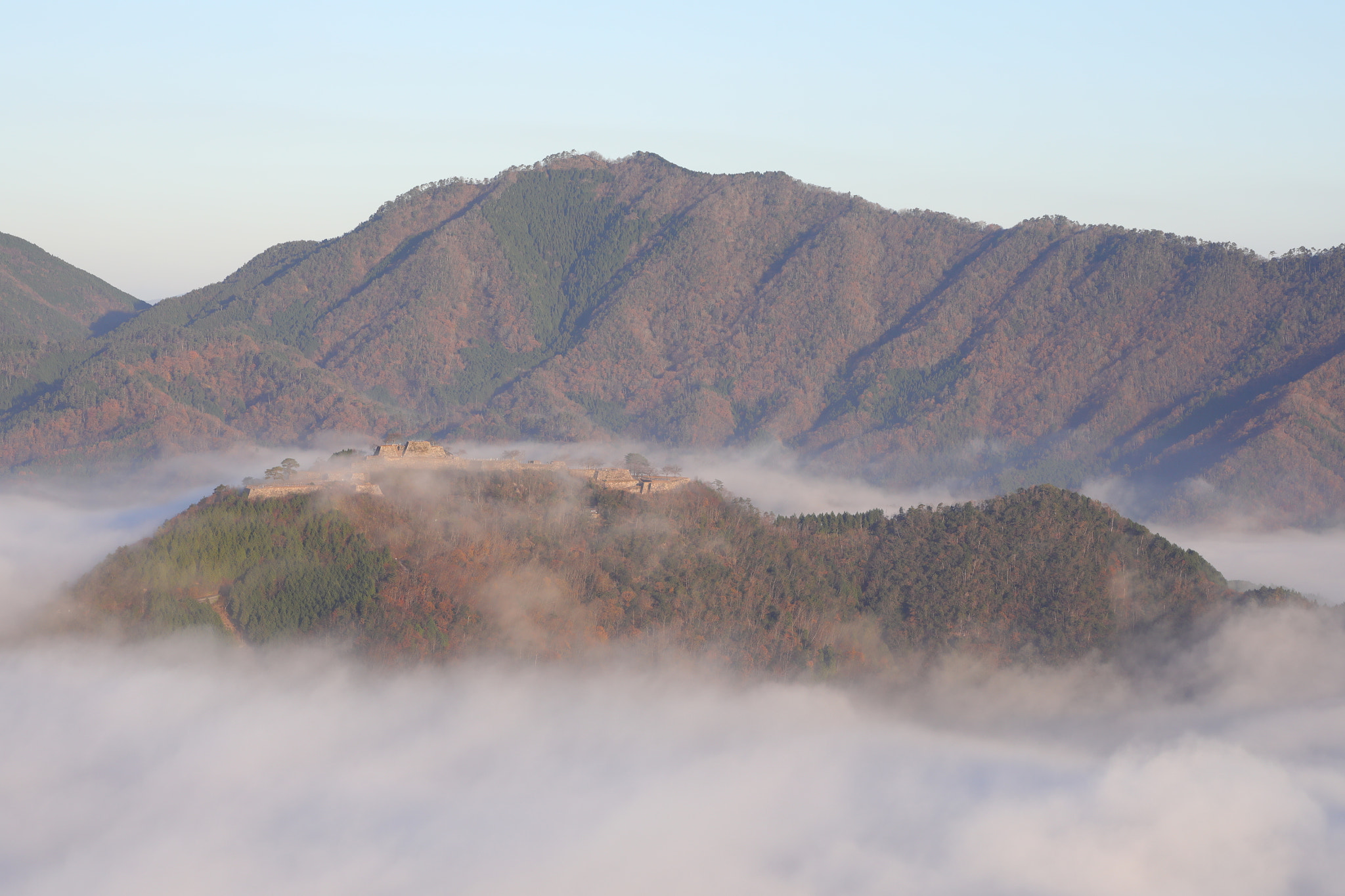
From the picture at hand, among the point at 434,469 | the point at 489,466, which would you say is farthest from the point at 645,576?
the point at 434,469

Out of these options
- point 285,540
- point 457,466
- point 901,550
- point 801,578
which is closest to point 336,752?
point 285,540

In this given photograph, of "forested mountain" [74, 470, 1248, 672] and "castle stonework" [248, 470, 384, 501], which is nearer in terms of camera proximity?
"forested mountain" [74, 470, 1248, 672]

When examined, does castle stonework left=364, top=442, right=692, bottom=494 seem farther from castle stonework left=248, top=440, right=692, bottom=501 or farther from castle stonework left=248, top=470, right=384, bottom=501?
castle stonework left=248, top=470, right=384, bottom=501

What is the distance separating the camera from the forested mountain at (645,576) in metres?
137

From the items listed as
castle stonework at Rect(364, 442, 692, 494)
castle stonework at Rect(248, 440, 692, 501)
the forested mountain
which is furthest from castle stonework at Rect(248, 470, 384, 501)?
castle stonework at Rect(364, 442, 692, 494)

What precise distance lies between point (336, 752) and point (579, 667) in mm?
24859

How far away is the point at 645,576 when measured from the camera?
151750 millimetres

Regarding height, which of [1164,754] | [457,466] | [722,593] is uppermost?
[457,466]

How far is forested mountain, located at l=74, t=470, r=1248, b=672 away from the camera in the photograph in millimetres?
137375

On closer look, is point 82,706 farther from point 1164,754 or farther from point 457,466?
point 1164,754

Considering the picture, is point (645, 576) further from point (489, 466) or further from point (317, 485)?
point (317, 485)

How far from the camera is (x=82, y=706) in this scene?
13800 centimetres

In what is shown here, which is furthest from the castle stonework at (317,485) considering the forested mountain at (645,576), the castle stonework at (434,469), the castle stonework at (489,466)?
the castle stonework at (489,466)

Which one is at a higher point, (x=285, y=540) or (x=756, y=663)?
(x=285, y=540)
